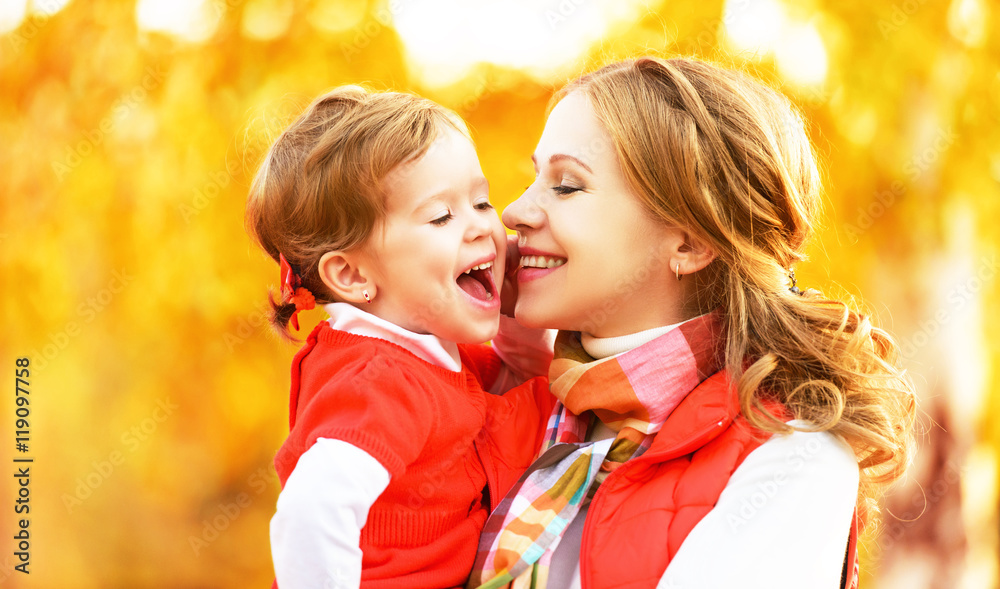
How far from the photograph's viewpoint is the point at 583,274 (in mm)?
1614

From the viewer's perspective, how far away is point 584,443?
1.57 m

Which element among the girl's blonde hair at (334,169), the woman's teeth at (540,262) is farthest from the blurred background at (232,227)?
the girl's blonde hair at (334,169)

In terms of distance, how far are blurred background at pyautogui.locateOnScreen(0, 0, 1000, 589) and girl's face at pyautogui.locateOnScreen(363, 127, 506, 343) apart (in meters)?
1.29

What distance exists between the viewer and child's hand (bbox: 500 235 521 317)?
1.81 meters

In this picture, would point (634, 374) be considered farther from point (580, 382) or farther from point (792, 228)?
point (792, 228)

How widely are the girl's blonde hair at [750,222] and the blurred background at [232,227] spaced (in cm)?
128

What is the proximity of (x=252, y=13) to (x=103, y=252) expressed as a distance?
948mm

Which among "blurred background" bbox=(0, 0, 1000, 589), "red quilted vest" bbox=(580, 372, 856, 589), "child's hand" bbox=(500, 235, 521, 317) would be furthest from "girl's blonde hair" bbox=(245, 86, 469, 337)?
"blurred background" bbox=(0, 0, 1000, 589)

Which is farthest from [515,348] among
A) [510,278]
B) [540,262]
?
[540,262]

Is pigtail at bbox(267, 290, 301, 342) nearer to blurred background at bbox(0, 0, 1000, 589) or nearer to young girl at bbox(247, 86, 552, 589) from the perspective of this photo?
young girl at bbox(247, 86, 552, 589)

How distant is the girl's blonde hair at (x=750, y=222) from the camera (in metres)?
1.53

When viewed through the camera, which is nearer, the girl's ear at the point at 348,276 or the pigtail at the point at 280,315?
the girl's ear at the point at 348,276

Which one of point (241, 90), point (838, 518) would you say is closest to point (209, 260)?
point (241, 90)

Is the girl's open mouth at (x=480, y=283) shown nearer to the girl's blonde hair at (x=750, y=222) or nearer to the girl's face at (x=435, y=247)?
the girl's face at (x=435, y=247)
